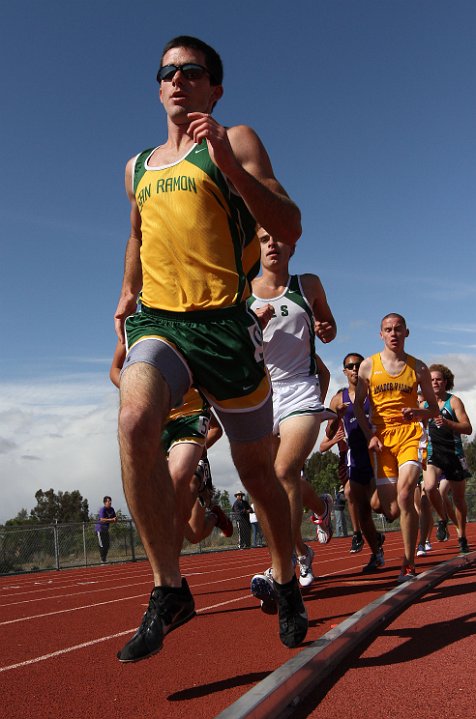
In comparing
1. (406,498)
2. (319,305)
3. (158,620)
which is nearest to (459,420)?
(406,498)

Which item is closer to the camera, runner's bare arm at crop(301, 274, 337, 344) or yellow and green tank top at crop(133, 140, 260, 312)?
yellow and green tank top at crop(133, 140, 260, 312)

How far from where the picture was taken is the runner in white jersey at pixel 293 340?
6012 millimetres

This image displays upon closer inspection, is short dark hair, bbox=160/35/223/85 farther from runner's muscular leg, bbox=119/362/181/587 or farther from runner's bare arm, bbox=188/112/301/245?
runner's muscular leg, bbox=119/362/181/587

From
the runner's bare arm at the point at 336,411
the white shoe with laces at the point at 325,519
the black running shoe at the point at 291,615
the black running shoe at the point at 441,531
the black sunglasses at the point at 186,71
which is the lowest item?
the black running shoe at the point at 291,615

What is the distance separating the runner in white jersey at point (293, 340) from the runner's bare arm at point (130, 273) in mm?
2196

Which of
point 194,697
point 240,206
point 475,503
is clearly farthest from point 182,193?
point 475,503

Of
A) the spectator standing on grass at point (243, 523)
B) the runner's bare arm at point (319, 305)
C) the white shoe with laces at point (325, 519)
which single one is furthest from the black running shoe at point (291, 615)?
the spectator standing on grass at point (243, 523)

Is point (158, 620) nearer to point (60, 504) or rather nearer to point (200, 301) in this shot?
point (200, 301)

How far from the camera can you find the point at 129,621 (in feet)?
17.6

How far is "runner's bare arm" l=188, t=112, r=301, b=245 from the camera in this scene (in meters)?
3.12

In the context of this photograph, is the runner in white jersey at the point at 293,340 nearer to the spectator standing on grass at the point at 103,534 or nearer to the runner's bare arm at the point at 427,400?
the runner's bare arm at the point at 427,400

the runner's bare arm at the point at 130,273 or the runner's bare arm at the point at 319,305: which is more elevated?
the runner's bare arm at the point at 319,305

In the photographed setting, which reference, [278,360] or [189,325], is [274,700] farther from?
[278,360]

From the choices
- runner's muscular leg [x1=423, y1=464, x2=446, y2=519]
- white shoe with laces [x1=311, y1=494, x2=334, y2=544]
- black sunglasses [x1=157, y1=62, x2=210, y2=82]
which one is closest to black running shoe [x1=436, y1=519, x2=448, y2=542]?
runner's muscular leg [x1=423, y1=464, x2=446, y2=519]
